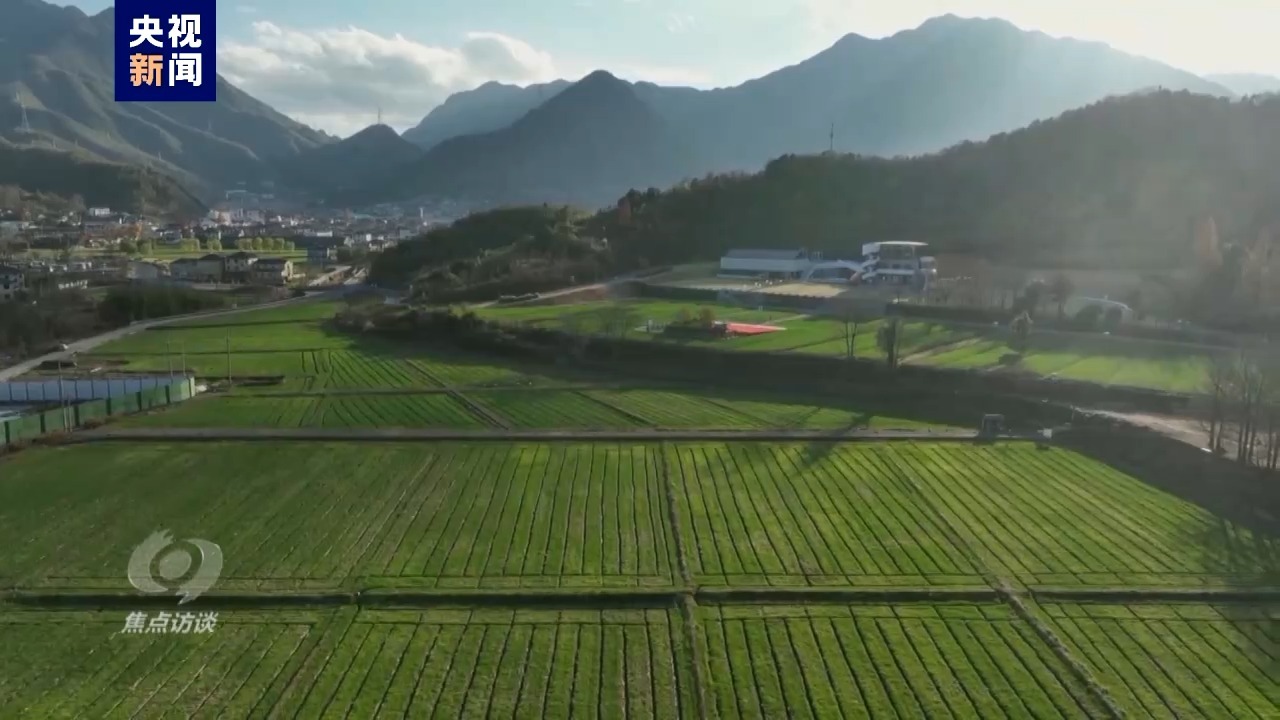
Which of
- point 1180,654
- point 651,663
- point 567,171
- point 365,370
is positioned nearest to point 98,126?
point 567,171

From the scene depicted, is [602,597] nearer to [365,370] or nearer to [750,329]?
[365,370]

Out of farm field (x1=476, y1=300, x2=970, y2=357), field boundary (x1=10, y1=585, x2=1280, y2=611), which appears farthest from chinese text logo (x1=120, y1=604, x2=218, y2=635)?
farm field (x1=476, y1=300, x2=970, y2=357)

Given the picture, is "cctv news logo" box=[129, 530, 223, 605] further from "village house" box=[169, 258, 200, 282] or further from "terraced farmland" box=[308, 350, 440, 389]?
"village house" box=[169, 258, 200, 282]

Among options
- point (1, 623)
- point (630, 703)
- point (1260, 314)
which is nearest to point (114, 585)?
point (1, 623)

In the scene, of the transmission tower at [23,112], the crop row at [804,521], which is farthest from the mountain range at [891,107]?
the crop row at [804,521]

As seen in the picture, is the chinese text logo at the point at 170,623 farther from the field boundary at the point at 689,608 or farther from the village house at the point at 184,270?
the village house at the point at 184,270

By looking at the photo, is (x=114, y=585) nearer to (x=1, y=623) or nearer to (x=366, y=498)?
(x=1, y=623)
